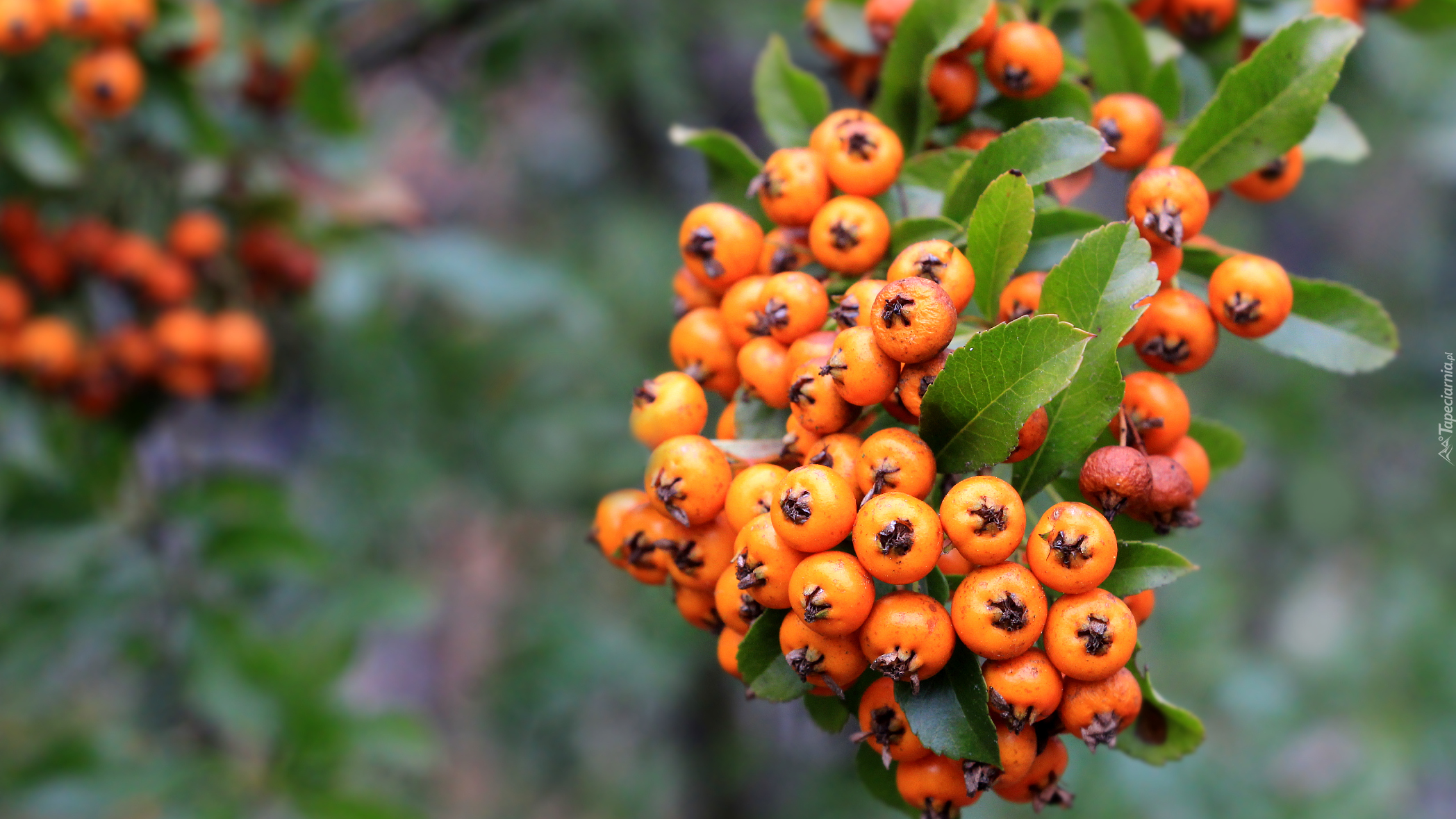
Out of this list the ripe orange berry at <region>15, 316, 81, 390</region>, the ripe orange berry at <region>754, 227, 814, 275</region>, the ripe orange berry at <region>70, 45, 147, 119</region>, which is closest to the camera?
the ripe orange berry at <region>754, 227, 814, 275</region>

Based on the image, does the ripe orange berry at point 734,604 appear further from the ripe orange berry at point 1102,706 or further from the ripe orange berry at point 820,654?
the ripe orange berry at point 1102,706

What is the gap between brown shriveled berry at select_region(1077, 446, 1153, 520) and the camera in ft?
2.99

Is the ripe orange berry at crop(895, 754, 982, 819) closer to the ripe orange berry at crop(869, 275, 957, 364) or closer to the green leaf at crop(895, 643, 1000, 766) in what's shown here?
the green leaf at crop(895, 643, 1000, 766)

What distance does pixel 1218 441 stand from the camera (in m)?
1.20

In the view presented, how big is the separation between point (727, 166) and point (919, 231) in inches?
12.6

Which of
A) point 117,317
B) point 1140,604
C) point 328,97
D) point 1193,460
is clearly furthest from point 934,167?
point 117,317

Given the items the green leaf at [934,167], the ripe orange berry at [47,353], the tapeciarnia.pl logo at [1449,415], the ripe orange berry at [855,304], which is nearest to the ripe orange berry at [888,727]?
the ripe orange berry at [855,304]

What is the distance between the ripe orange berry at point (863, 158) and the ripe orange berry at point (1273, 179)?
1.47 ft

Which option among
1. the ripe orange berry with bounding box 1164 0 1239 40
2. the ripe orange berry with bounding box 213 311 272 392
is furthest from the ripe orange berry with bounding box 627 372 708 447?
the ripe orange berry with bounding box 213 311 272 392

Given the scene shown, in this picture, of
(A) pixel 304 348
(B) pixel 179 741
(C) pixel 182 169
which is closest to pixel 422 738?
(B) pixel 179 741

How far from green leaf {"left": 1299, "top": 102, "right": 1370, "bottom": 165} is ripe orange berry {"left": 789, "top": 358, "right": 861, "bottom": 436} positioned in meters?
0.83

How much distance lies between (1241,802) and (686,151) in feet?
9.29

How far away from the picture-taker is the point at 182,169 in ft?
8.39

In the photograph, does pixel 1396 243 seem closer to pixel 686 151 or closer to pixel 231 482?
pixel 686 151
